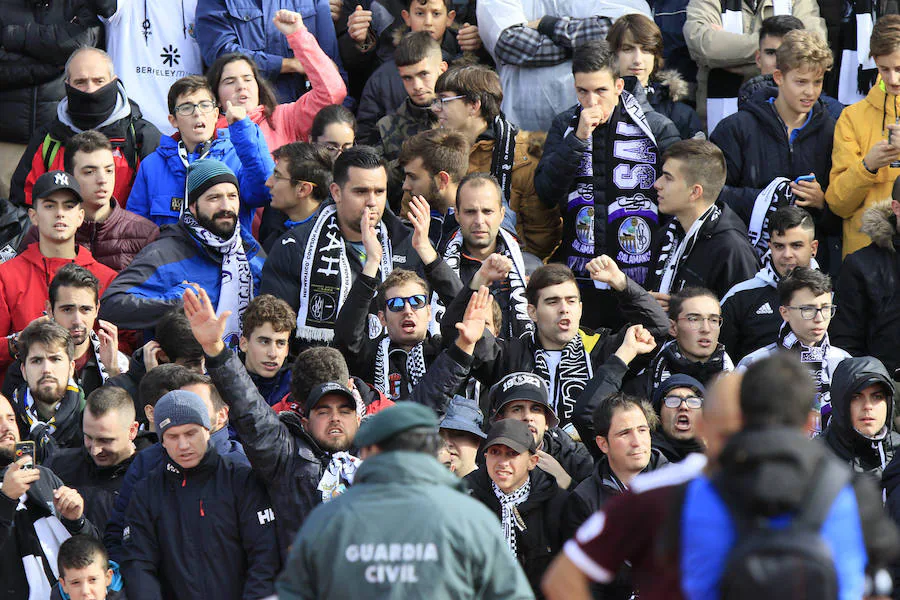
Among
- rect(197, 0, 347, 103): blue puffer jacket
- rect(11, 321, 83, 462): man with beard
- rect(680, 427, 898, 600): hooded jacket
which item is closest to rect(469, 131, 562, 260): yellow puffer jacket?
rect(197, 0, 347, 103): blue puffer jacket

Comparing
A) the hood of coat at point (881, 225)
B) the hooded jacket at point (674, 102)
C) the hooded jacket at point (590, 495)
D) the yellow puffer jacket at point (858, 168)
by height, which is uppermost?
the hooded jacket at point (674, 102)

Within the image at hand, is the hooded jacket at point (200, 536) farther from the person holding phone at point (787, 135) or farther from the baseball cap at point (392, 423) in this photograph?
the person holding phone at point (787, 135)

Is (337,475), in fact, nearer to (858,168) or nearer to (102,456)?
(102,456)

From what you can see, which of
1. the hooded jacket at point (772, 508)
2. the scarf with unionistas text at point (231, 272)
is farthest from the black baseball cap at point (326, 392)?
the hooded jacket at point (772, 508)

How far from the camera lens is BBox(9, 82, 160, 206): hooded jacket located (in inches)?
411

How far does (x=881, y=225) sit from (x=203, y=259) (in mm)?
4311

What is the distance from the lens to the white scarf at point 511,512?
24.0 feet

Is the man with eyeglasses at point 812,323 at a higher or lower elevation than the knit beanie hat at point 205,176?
lower

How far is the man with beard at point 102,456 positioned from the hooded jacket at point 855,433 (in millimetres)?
3765

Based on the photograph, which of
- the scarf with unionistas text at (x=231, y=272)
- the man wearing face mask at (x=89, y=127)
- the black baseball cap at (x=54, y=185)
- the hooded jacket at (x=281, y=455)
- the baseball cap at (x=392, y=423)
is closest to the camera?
the baseball cap at (x=392, y=423)

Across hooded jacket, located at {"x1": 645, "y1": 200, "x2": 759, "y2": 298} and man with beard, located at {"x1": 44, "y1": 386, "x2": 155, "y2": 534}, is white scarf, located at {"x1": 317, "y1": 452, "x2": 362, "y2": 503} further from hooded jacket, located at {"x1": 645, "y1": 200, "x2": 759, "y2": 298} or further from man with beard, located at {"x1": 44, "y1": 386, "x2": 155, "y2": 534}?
hooded jacket, located at {"x1": 645, "y1": 200, "x2": 759, "y2": 298}

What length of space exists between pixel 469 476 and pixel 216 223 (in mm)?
2832

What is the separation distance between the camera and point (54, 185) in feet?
31.0

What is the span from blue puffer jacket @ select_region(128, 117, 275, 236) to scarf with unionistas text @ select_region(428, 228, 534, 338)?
166 centimetres
